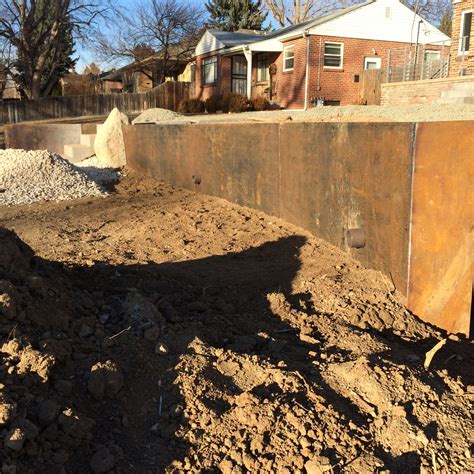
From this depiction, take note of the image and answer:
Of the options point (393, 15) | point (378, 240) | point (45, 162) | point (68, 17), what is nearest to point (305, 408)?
point (378, 240)

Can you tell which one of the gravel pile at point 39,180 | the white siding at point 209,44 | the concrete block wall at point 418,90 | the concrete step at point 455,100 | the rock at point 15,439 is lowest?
the gravel pile at point 39,180

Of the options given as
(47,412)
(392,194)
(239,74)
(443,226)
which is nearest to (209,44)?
(239,74)

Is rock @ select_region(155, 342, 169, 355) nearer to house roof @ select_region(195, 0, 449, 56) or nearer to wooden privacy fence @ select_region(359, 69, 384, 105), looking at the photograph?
wooden privacy fence @ select_region(359, 69, 384, 105)

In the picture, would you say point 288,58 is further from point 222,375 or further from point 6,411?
point 6,411

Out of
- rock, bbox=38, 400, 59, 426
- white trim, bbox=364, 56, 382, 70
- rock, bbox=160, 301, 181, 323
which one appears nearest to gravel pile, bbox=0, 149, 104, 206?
rock, bbox=160, 301, 181, 323

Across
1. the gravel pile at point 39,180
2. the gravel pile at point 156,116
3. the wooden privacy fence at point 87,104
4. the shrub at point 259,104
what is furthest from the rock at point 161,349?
the wooden privacy fence at point 87,104

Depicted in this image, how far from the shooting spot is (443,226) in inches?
147

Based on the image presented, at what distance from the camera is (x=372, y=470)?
6.77 ft

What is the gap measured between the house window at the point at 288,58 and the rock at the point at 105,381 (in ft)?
92.2

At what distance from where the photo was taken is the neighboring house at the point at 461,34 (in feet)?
66.4

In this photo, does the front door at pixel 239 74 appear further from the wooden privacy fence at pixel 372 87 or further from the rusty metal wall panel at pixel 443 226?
the rusty metal wall panel at pixel 443 226

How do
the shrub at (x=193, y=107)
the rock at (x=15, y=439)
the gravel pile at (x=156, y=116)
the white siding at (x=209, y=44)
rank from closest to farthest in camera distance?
the rock at (x=15, y=439), the gravel pile at (x=156, y=116), the shrub at (x=193, y=107), the white siding at (x=209, y=44)

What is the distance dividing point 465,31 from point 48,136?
15815 millimetres

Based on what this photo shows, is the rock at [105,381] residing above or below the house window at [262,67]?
below
